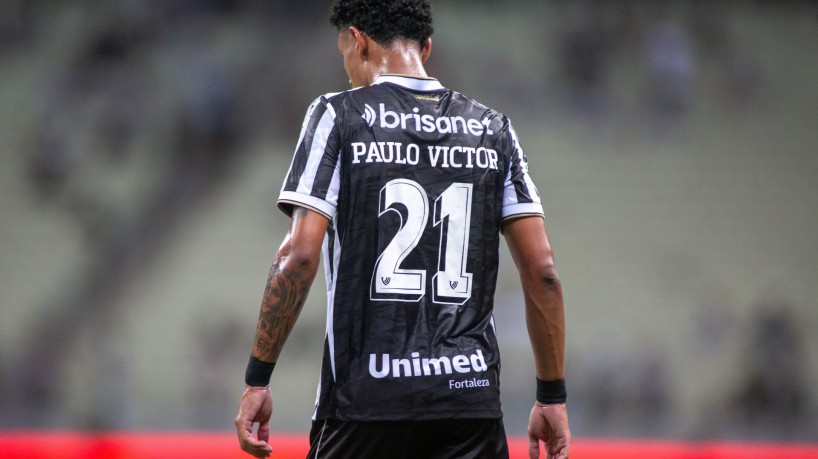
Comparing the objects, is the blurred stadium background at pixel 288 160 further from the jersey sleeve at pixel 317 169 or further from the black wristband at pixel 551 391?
the jersey sleeve at pixel 317 169

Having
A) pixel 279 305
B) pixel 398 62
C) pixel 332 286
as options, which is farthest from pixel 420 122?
pixel 279 305

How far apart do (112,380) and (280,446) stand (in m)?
5.72

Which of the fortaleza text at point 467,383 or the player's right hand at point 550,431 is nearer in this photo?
the fortaleza text at point 467,383

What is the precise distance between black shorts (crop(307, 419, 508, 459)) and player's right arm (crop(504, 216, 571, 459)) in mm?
199

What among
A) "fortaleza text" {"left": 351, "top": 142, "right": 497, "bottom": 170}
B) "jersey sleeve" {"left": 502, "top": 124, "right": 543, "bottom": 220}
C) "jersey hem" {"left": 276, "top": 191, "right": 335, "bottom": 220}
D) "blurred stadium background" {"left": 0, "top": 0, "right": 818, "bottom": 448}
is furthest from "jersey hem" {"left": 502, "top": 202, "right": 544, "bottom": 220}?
"blurred stadium background" {"left": 0, "top": 0, "right": 818, "bottom": 448}

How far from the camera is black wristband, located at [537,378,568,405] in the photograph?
2.37 metres

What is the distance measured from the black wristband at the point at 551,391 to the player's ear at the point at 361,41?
3.13ft

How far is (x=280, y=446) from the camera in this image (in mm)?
3625

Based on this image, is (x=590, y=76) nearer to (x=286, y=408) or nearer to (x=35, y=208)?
(x=286, y=408)

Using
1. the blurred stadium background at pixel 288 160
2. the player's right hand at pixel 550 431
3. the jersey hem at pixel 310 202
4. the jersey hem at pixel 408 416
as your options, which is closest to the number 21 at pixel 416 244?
the jersey hem at pixel 310 202

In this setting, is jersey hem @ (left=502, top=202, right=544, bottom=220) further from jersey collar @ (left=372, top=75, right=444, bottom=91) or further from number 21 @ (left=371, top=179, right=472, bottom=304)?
jersey collar @ (left=372, top=75, right=444, bottom=91)

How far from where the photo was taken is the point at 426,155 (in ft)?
7.34

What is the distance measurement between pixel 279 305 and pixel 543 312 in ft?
2.19

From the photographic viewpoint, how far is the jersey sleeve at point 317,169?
7.08ft
